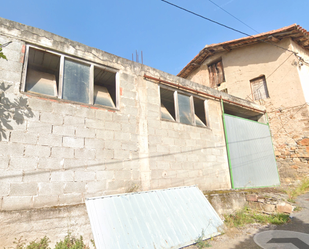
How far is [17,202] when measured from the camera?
3.47 metres

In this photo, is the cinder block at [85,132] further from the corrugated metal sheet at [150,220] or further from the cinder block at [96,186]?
the corrugated metal sheet at [150,220]

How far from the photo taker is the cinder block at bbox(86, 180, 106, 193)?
13.9 ft

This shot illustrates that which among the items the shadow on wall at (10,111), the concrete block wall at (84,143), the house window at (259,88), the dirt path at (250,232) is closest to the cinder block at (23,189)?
the concrete block wall at (84,143)

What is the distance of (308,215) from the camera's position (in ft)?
17.5

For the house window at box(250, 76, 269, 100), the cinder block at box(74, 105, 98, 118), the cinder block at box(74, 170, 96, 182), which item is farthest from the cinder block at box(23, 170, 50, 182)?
the house window at box(250, 76, 269, 100)

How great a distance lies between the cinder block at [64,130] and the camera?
4.12m

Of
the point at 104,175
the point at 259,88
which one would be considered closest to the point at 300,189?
the point at 259,88

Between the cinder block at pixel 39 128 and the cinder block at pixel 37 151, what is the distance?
0.28 m

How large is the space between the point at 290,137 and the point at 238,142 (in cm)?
331

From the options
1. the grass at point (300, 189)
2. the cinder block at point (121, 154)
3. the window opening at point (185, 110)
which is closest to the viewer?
the cinder block at point (121, 154)

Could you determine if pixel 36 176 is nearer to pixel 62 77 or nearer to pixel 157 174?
pixel 62 77

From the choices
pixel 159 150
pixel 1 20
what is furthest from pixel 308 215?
pixel 1 20

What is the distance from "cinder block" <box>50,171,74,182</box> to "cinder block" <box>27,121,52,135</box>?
81 centimetres

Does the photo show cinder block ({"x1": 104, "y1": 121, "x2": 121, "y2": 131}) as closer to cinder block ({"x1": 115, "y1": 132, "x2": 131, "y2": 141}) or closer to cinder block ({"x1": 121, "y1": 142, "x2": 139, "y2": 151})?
cinder block ({"x1": 115, "y1": 132, "x2": 131, "y2": 141})
